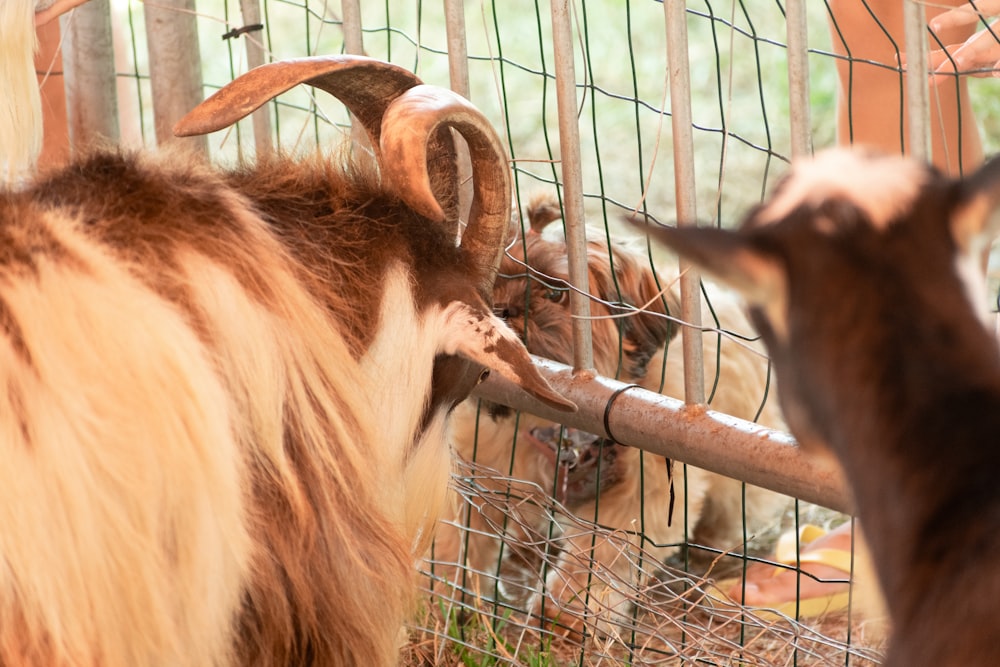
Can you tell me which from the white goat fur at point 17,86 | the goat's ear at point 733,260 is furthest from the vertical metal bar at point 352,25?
the goat's ear at point 733,260

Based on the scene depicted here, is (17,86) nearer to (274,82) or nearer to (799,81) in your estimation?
(274,82)

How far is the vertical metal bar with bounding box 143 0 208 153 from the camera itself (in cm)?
258

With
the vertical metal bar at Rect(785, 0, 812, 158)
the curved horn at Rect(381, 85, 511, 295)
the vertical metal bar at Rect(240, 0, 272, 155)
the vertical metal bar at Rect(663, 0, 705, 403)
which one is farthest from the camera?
the vertical metal bar at Rect(240, 0, 272, 155)

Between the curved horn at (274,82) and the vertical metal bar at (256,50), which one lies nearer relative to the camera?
the curved horn at (274,82)

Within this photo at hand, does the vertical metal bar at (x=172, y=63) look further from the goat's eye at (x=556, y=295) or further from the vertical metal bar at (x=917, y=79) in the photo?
the vertical metal bar at (x=917, y=79)

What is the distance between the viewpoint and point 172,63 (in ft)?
8.50

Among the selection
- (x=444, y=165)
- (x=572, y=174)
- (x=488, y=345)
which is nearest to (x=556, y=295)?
(x=572, y=174)

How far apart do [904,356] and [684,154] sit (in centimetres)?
105

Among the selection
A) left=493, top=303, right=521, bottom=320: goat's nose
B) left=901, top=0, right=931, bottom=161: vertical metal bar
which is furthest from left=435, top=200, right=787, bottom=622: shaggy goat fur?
left=901, top=0, right=931, bottom=161: vertical metal bar

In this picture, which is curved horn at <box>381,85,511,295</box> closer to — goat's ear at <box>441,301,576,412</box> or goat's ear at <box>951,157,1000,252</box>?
goat's ear at <box>441,301,576,412</box>

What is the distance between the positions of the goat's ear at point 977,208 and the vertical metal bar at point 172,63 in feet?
6.85

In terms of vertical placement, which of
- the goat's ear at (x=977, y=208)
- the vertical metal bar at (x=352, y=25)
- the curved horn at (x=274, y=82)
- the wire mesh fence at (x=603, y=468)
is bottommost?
the wire mesh fence at (x=603, y=468)

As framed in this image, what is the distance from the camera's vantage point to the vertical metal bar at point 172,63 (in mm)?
2582

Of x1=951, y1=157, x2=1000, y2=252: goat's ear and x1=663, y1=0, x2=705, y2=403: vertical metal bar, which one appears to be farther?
x1=663, y1=0, x2=705, y2=403: vertical metal bar
